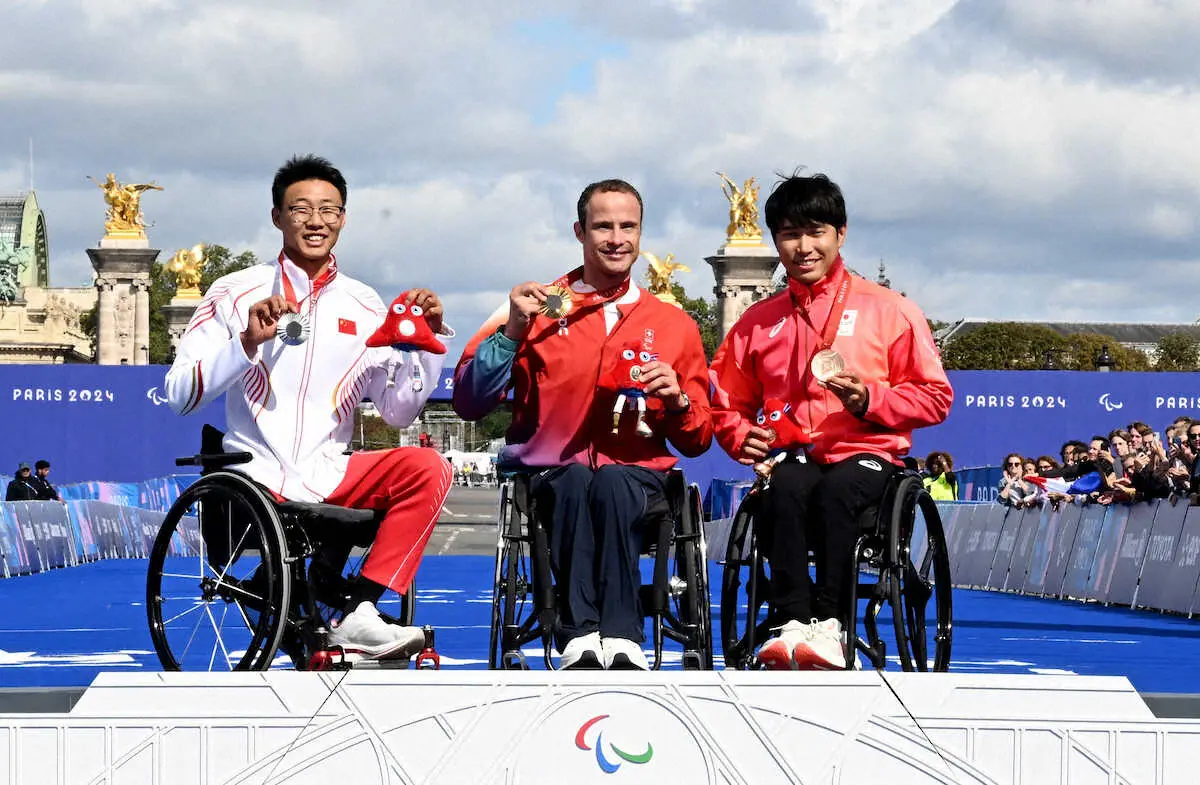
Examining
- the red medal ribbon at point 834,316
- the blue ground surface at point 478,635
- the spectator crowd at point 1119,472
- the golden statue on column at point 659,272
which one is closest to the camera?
the red medal ribbon at point 834,316

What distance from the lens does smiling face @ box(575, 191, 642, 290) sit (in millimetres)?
6328

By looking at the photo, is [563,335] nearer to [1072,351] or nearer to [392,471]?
[392,471]

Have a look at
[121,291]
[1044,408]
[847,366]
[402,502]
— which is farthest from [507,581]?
[121,291]

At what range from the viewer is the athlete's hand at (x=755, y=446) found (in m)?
6.18

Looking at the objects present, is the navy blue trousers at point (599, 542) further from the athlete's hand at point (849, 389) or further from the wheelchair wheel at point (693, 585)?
the athlete's hand at point (849, 389)

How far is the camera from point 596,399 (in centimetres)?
634

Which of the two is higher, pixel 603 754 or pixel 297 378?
pixel 297 378

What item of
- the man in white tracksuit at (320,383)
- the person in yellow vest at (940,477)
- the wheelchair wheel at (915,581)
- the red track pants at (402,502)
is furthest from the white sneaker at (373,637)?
the person in yellow vest at (940,477)

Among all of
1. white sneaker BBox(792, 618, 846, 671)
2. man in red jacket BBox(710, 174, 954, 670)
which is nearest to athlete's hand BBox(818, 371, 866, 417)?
man in red jacket BBox(710, 174, 954, 670)

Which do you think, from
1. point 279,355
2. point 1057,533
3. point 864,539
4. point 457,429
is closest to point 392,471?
point 279,355

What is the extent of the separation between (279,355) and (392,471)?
596 mm

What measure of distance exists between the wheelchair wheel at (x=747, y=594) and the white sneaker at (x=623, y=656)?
413mm

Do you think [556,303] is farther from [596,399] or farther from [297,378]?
[297,378]

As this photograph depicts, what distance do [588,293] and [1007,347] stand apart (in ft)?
Result: 298
